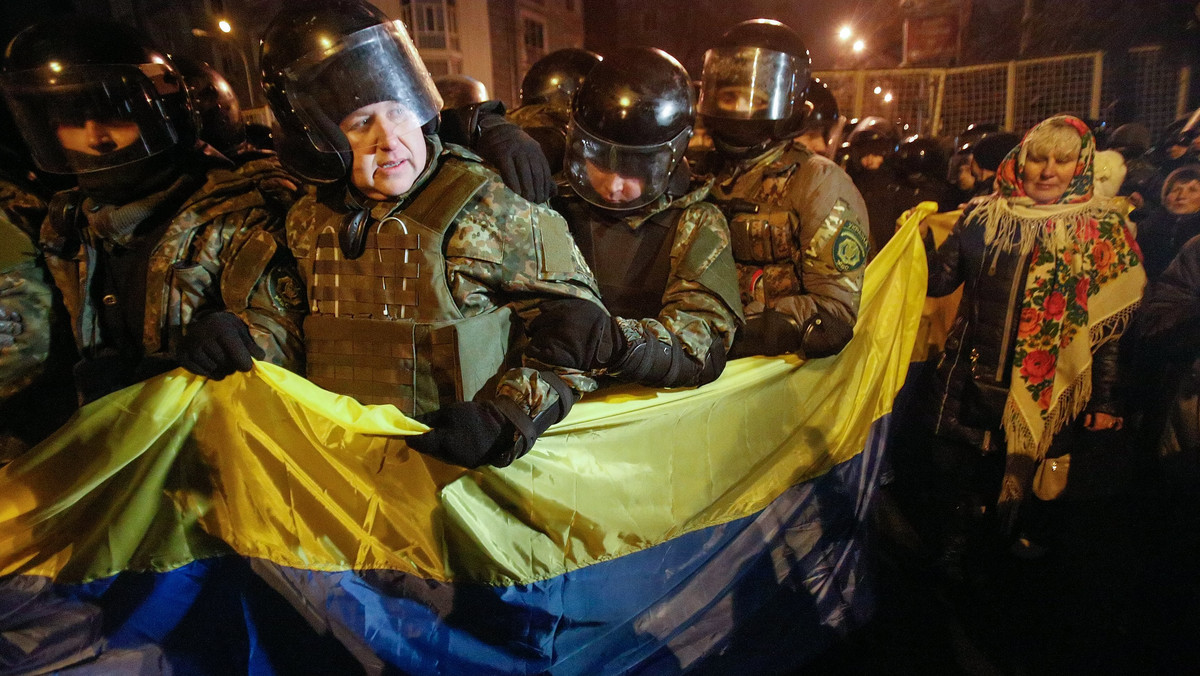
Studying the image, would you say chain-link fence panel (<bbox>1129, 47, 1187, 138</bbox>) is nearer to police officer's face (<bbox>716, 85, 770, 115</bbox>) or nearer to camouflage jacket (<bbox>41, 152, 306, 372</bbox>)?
police officer's face (<bbox>716, 85, 770, 115</bbox>)

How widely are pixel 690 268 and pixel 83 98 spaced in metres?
2.24

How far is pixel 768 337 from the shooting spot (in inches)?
99.9

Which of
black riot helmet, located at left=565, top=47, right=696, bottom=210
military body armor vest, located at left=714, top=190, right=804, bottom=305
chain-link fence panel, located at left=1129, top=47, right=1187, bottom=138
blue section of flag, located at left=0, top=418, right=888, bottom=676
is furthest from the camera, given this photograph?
chain-link fence panel, located at left=1129, top=47, right=1187, bottom=138

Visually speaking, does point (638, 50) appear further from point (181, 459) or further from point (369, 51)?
point (181, 459)

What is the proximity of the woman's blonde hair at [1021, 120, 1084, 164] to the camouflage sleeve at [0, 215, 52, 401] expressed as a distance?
456 cm

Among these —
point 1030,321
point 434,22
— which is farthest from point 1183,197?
point 434,22

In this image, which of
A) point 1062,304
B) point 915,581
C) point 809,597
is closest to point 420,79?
point 809,597

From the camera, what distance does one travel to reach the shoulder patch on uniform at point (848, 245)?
2824 mm

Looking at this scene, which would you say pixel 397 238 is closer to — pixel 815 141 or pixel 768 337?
pixel 768 337

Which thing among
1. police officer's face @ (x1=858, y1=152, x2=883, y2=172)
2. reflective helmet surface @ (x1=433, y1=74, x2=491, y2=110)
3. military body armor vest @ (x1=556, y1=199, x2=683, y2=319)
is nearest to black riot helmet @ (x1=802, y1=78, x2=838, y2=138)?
police officer's face @ (x1=858, y1=152, x2=883, y2=172)

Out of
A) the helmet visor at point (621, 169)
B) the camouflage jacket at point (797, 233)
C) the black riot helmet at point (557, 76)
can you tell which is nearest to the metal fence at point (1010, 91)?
the black riot helmet at point (557, 76)

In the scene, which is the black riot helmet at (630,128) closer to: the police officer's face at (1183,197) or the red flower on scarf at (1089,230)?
the red flower on scarf at (1089,230)

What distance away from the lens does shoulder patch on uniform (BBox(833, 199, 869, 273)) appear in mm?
2824

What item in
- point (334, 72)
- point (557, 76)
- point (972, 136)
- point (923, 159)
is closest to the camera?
point (334, 72)
